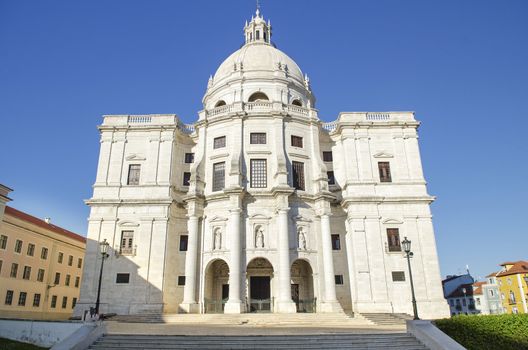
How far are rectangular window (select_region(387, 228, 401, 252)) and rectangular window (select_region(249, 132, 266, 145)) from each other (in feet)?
44.1

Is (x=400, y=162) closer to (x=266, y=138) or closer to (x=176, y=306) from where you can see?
(x=266, y=138)

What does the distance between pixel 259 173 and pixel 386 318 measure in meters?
15.1

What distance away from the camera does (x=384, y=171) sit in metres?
34.7

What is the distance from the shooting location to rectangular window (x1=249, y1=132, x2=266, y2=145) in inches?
1344

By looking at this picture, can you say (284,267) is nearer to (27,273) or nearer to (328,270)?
(328,270)

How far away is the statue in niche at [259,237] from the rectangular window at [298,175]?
499 cm

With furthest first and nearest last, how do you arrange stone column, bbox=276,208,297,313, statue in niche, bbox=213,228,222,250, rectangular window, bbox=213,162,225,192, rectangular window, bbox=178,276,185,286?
1. rectangular window, bbox=213,162,225,192
2. rectangular window, bbox=178,276,185,286
3. statue in niche, bbox=213,228,222,250
4. stone column, bbox=276,208,297,313

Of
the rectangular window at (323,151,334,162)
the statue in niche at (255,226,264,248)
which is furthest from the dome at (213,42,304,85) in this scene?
the statue in niche at (255,226,264,248)

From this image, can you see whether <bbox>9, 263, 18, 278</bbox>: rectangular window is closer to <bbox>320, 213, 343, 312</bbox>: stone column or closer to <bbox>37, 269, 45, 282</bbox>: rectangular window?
<bbox>37, 269, 45, 282</bbox>: rectangular window

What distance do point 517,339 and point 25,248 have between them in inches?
1725

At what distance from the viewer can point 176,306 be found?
31.8 m

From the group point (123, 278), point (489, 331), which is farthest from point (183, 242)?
point (489, 331)

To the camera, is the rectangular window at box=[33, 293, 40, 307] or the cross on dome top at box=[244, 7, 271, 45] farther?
the cross on dome top at box=[244, 7, 271, 45]

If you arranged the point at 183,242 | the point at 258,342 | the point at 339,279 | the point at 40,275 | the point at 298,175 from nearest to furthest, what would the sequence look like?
the point at 258,342, the point at 339,279, the point at 298,175, the point at 183,242, the point at 40,275
